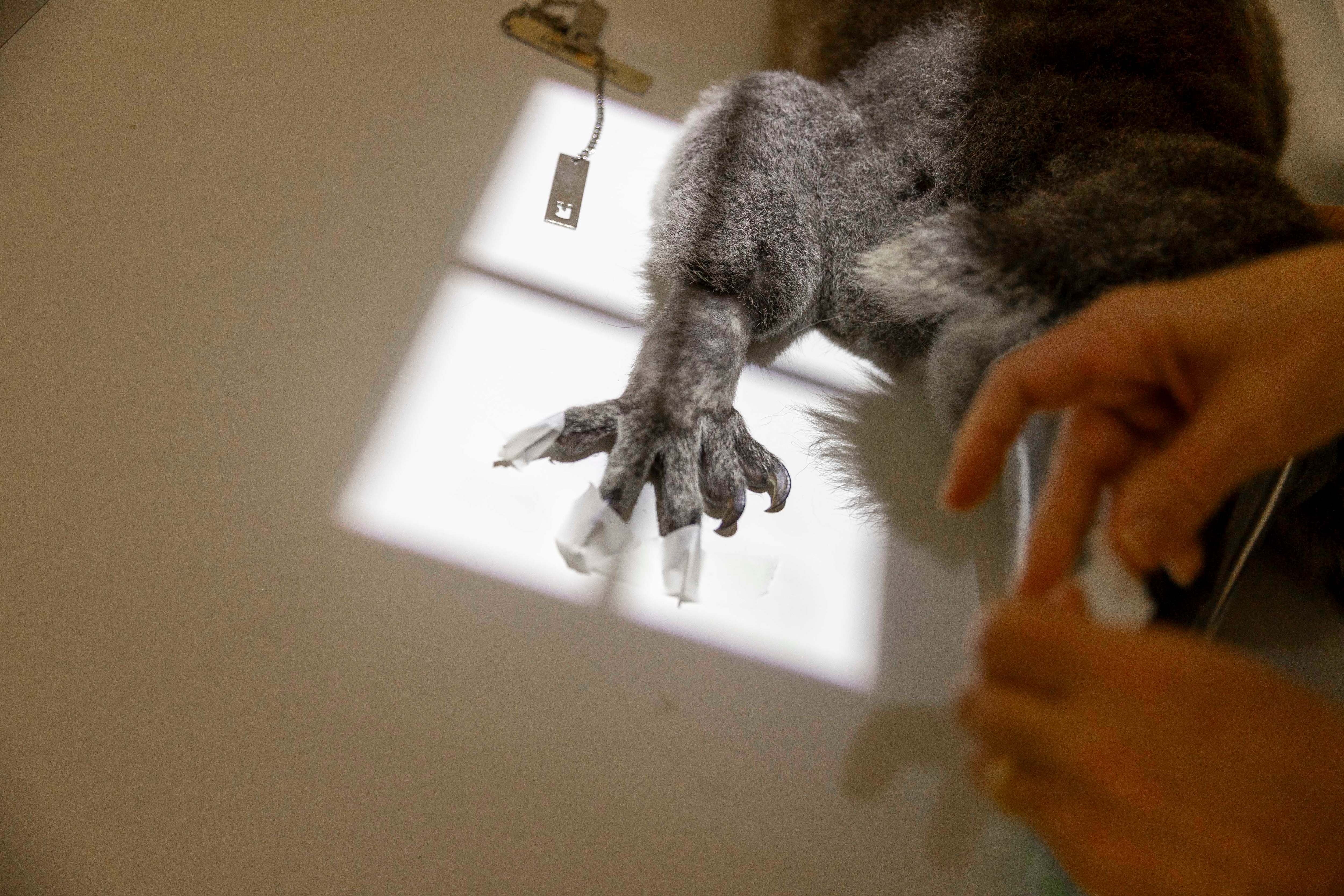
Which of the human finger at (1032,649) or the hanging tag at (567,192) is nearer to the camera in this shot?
the human finger at (1032,649)

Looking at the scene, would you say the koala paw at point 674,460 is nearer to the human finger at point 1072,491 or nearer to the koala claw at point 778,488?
the koala claw at point 778,488

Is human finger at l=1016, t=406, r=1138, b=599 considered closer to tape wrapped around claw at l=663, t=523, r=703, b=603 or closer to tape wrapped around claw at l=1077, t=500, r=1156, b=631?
tape wrapped around claw at l=1077, t=500, r=1156, b=631

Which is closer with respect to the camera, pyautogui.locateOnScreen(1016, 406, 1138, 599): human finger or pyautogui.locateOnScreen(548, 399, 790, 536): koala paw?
pyautogui.locateOnScreen(1016, 406, 1138, 599): human finger

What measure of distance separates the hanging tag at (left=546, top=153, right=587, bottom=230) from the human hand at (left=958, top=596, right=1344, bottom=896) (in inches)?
45.9

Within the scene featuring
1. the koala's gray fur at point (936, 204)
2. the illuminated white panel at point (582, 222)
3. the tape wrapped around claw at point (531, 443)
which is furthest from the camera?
the illuminated white panel at point (582, 222)

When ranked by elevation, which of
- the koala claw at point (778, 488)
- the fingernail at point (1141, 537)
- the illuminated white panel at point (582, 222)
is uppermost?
the illuminated white panel at point (582, 222)

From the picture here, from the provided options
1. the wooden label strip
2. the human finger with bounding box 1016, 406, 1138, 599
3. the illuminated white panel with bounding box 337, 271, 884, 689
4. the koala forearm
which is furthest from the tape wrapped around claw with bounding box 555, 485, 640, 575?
the wooden label strip

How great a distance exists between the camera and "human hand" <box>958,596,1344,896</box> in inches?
22.2

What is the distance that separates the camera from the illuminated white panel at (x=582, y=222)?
1.43 metres

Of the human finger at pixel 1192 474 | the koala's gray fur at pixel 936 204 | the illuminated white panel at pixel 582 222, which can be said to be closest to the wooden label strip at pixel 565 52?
the illuminated white panel at pixel 582 222

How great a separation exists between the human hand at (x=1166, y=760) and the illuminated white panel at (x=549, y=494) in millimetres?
516

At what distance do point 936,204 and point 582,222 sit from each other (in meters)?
0.66

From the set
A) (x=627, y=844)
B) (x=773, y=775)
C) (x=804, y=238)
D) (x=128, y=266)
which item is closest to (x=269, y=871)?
(x=627, y=844)

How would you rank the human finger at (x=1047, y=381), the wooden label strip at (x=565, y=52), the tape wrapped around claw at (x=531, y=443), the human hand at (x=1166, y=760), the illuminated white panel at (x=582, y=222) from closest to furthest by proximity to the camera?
1. the human hand at (x=1166, y=760)
2. the human finger at (x=1047, y=381)
3. the tape wrapped around claw at (x=531, y=443)
4. the illuminated white panel at (x=582, y=222)
5. the wooden label strip at (x=565, y=52)
